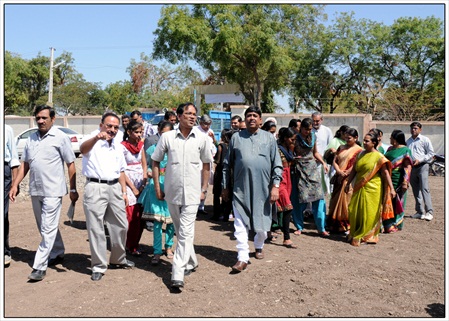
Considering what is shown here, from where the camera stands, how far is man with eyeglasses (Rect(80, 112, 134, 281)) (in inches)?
204

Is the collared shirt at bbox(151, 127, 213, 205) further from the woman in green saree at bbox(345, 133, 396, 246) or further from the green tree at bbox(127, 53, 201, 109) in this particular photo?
the green tree at bbox(127, 53, 201, 109)

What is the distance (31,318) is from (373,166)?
4.69 meters

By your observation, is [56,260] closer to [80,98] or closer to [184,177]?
[184,177]

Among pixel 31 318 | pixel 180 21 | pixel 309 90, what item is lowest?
pixel 31 318

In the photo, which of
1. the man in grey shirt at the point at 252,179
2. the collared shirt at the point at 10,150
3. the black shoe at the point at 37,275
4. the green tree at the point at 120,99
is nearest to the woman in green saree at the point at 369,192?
the man in grey shirt at the point at 252,179

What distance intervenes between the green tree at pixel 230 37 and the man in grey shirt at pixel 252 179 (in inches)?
836

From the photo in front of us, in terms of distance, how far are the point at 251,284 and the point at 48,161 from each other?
8.01 ft

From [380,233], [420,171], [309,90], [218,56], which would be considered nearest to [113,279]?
[380,233]

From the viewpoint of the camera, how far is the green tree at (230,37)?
87.2 ft

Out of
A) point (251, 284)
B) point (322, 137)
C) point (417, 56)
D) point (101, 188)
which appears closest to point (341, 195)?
point (322, 137)

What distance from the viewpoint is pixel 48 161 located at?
5.24 meters

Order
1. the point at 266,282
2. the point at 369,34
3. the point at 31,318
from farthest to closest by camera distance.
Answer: the point at 369,34 < the point at 266,282 < the point at 31,318

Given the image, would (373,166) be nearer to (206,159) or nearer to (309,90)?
(206,159)

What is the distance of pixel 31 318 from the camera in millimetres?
4246
